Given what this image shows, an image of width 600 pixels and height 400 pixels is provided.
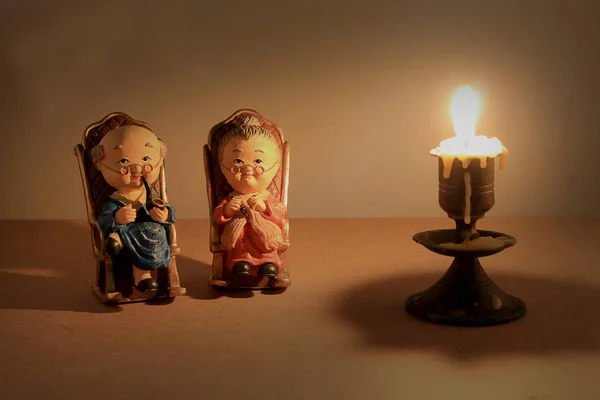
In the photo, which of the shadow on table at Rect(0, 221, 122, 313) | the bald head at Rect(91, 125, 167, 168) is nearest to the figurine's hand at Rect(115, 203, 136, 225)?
the bald head at Rect(91, 125, 167, 168)

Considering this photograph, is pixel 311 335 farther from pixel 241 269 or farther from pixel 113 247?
pixel 113 247

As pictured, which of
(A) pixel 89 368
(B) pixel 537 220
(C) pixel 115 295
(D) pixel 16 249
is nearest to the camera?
(A) pixel 89 368

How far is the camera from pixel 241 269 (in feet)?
12.5

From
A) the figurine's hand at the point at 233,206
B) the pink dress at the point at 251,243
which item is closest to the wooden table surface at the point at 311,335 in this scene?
the pink dress at the point at 251,243

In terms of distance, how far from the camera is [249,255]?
12.6ft

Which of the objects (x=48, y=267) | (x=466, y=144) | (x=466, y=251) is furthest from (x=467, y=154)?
(x=48, y=267)

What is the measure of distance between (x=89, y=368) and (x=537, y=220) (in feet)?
9.03

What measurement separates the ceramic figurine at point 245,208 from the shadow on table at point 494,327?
34cm

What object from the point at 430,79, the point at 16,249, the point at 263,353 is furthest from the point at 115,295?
the point at 430,79

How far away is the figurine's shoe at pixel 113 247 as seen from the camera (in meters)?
3.65

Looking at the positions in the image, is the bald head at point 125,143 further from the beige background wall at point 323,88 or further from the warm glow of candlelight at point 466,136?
the beige background wall at point 323,88

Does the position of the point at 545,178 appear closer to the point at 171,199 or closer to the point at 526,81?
the point at 526,81

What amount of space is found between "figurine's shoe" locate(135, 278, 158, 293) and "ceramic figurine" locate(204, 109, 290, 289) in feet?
0.89

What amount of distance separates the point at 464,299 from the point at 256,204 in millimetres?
871
